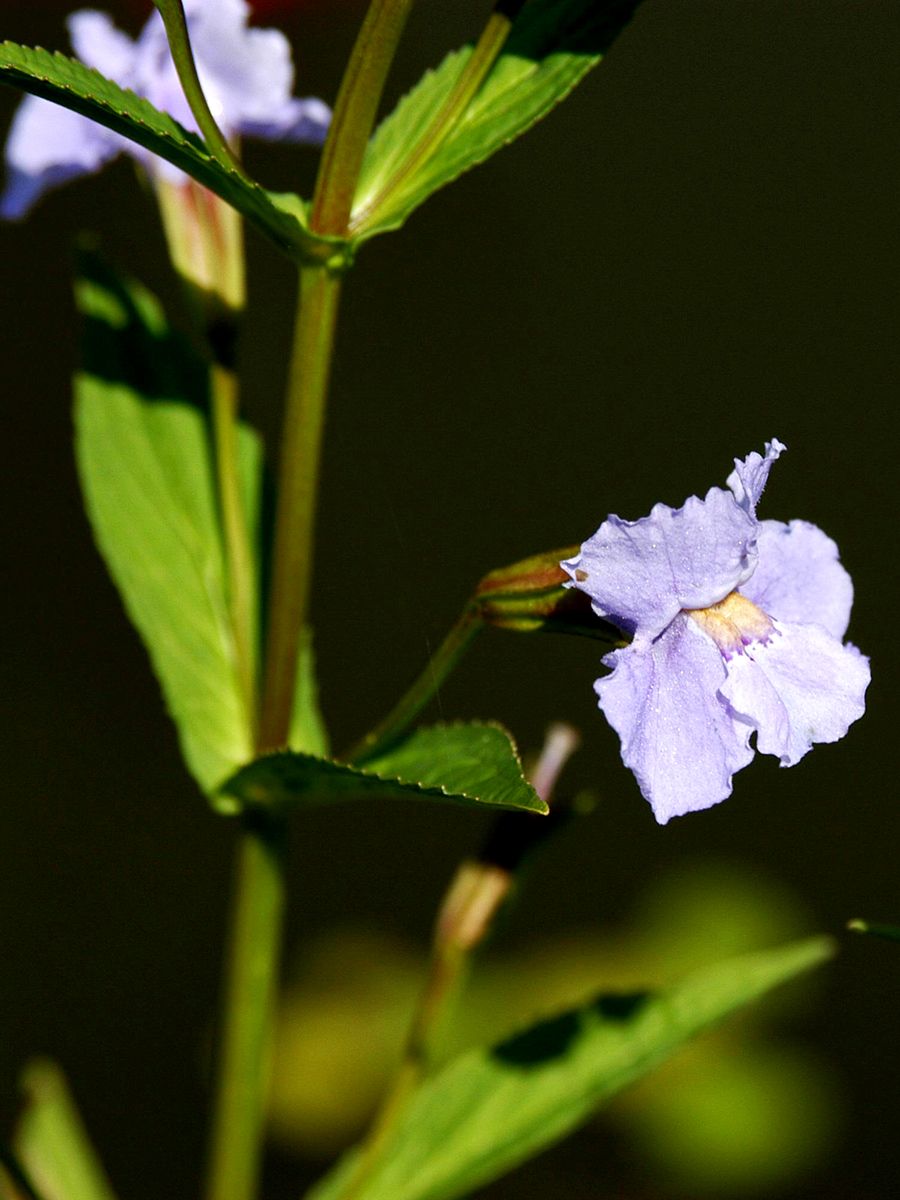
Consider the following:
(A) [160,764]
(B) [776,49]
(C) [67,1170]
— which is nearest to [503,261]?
(B) [776,49]

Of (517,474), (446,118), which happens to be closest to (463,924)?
(446,118)

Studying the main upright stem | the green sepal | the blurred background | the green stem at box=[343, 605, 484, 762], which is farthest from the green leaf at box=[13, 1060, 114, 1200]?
the blurred background

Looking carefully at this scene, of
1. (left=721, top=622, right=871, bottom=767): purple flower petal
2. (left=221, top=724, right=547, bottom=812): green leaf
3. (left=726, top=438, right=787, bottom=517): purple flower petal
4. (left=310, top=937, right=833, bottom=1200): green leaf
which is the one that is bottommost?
(left=310, top=937, right=833, bottom=1200): green leaf

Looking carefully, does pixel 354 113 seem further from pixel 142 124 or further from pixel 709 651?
pixel 709 651

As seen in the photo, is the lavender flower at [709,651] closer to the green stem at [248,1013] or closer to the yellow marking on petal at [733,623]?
the yellow marking on petal at [733,623]

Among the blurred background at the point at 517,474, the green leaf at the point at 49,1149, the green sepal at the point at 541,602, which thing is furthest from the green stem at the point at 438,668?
the blurred background at the point at 517,474

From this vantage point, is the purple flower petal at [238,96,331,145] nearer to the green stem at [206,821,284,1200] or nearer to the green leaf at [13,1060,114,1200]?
the green stem at [206,821,284,1200]

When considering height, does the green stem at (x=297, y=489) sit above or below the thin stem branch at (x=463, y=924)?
above
